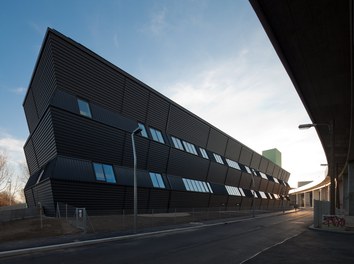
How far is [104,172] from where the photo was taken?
28062mm

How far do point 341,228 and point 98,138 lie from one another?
70.5 ft

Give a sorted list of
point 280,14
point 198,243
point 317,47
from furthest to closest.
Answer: point 198,243 → point 317,47 → point 280,14

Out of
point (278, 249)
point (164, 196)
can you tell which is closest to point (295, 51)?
point (278, 249)

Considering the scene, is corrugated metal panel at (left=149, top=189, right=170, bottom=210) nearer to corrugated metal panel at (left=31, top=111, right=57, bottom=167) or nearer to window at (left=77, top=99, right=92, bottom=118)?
window at (left=77, top=99, right=92, bottom=118)

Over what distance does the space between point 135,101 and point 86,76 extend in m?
6.66

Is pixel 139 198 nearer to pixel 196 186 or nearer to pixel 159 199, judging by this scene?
pixel 159 199

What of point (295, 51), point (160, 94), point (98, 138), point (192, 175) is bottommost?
point (192, 175)

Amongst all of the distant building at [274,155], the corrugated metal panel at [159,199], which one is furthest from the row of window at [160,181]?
the distant building at [274,155]

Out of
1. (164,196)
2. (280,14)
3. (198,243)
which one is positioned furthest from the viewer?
(164,196)

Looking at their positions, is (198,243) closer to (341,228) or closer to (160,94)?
(341,228)

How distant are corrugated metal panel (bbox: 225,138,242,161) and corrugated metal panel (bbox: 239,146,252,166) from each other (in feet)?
6.62

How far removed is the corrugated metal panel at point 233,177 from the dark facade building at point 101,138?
12.0m

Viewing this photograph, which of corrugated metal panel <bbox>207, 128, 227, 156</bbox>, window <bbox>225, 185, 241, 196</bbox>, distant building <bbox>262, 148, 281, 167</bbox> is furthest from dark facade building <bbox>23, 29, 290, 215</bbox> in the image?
distant building <bbox>262, 148, 281, 167</bbox>

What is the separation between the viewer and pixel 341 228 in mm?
25547
